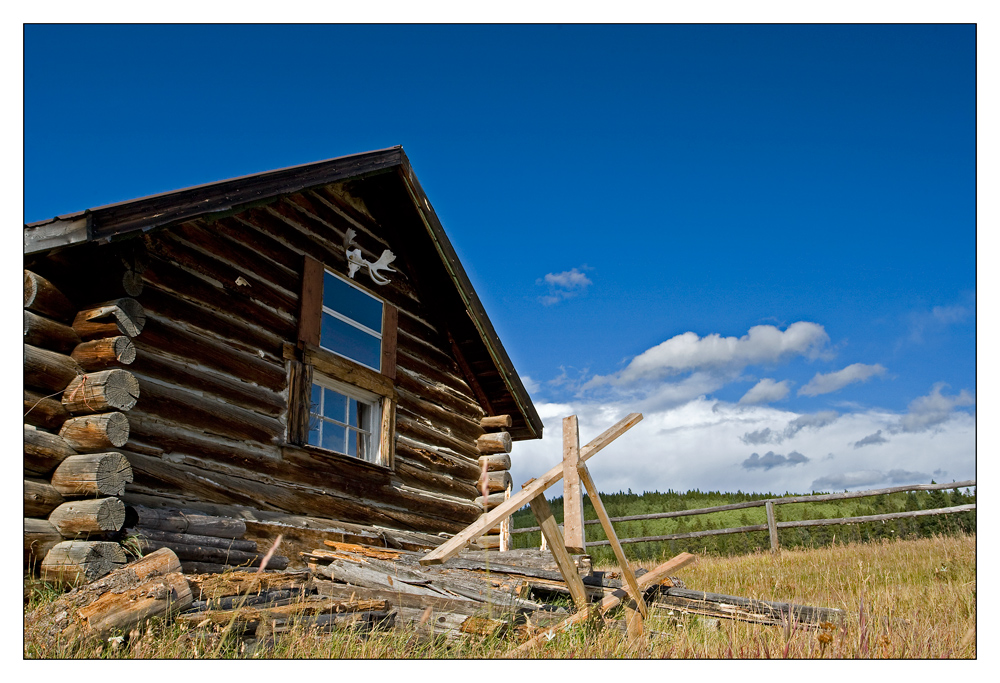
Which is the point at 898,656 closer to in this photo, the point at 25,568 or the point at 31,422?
the point at 25,568

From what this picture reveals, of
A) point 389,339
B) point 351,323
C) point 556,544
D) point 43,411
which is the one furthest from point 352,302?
point 556,544

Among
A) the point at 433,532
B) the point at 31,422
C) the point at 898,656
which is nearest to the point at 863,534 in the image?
the point at 433,532

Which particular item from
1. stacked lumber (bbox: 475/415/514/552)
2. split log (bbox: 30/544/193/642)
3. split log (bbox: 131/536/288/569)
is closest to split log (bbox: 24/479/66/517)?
split log (bbox: 131/536/288/569)

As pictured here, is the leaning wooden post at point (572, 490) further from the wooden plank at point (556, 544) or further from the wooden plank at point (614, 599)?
the wooden plank at point (614, 599)

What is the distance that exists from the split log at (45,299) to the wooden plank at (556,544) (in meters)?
4.48

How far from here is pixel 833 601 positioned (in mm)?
9156

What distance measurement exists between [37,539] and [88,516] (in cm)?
39

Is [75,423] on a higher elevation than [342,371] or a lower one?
lower

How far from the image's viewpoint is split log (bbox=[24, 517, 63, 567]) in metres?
5.90

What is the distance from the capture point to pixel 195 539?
6.84 meters

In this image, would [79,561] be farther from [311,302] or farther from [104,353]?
[311,302]

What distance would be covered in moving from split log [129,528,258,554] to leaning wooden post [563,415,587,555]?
3.33 meters

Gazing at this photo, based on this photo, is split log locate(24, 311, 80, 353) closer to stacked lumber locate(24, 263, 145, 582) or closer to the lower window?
stacked lumber locate(24, 263, 145, 582)

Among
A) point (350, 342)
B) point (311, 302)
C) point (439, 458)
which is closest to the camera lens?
point (311, 302)
